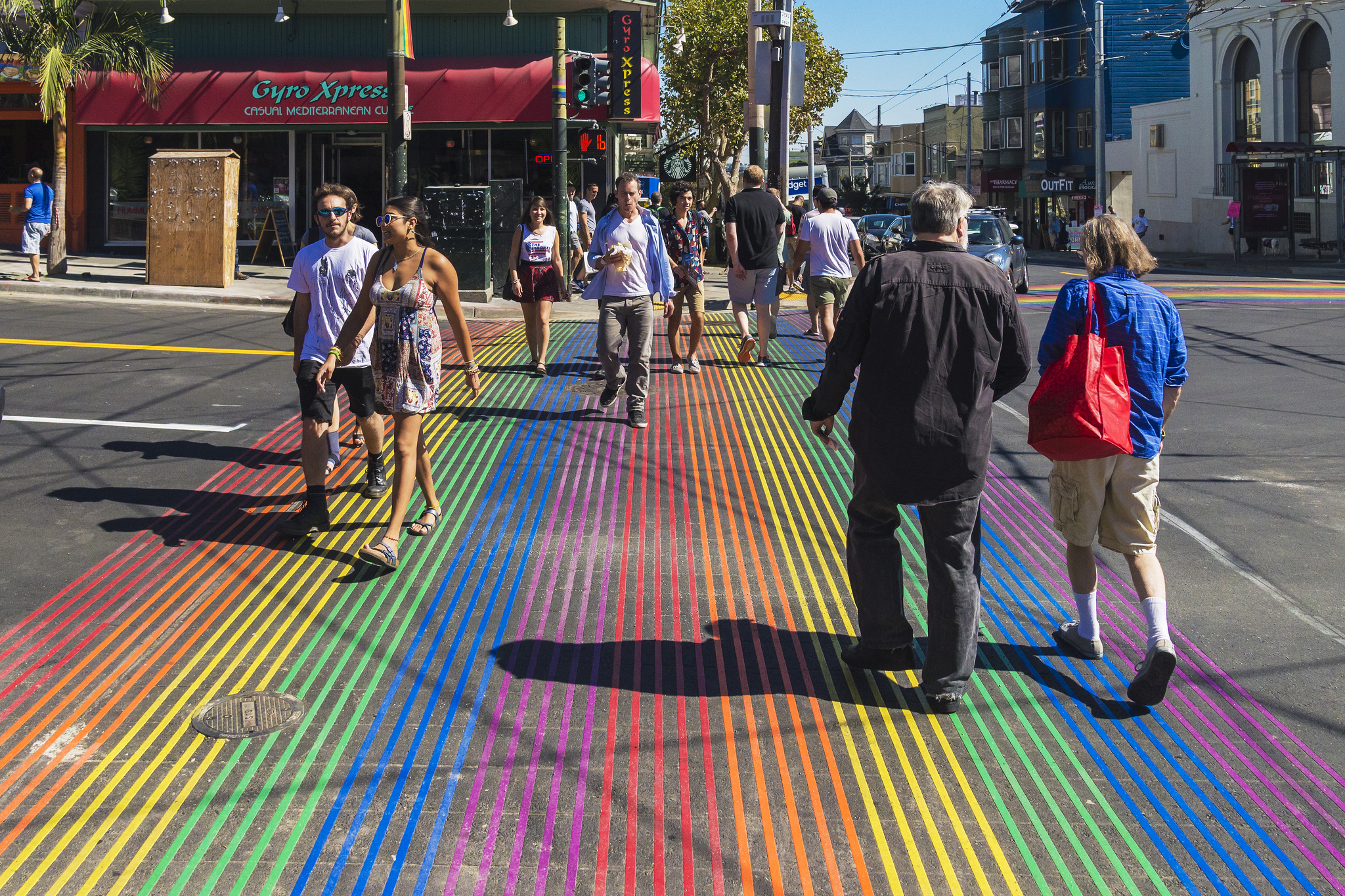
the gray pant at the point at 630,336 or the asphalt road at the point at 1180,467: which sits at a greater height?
the gray pant at the point at 630,336

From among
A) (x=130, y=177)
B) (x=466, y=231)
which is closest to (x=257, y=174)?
(x=130, y=177)

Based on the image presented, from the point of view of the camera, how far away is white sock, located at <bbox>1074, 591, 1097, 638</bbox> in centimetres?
486

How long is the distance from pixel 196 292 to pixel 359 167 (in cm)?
753

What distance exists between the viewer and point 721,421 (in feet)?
30.4

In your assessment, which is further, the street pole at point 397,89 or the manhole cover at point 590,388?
the street pole at point 397,89

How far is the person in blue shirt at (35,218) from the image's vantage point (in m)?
17.9

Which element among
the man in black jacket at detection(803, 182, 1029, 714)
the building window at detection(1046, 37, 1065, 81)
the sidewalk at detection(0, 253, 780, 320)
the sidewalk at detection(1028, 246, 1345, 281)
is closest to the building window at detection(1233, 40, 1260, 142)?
the sidewalk at detection(1028, 246, 1345, 281)

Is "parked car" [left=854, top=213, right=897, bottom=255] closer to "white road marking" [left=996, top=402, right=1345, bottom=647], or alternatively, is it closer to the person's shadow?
"white road marking" [left=996, top=402, right=1345, bottom=647]

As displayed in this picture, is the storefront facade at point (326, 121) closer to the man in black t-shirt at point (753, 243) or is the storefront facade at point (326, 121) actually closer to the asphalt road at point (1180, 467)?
the asphalt road at point (1180, 467)

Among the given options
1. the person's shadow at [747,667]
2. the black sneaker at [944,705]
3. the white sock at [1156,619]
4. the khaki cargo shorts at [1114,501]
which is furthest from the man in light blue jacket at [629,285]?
the white sock at [1156,619]

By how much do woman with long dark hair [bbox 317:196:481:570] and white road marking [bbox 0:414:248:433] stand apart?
9.71 ft

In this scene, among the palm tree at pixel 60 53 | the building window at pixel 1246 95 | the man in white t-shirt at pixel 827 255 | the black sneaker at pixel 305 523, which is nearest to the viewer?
the black sneaker at pixel 305 523

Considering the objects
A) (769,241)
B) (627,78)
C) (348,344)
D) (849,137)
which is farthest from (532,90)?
(849,137)

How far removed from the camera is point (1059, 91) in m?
53.7
